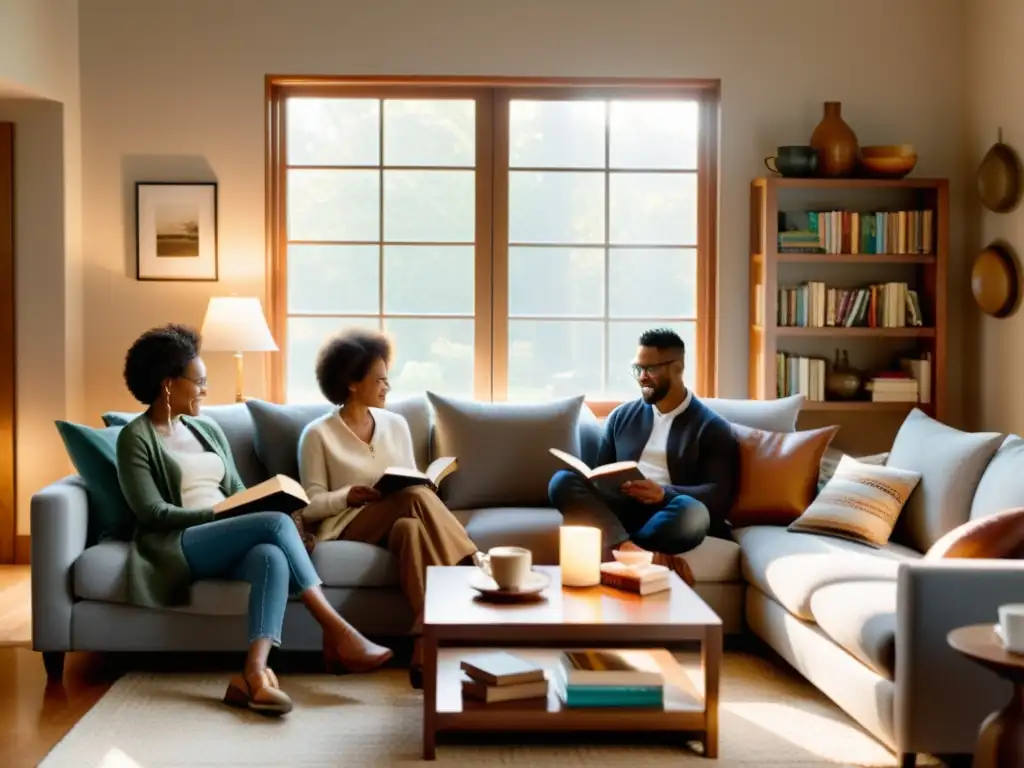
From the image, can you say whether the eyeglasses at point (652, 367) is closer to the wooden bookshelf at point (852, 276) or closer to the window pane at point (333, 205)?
the wooden bookshelf at point (852, 276)

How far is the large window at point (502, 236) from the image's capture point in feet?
19.4

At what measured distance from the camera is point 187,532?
4.08m

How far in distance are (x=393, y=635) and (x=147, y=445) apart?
1.02m

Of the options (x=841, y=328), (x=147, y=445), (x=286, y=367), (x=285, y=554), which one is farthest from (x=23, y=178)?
(x=841, y=328)

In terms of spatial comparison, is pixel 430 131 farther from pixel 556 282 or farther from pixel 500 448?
pixel 500 448

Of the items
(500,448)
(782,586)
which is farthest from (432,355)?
(782,586)

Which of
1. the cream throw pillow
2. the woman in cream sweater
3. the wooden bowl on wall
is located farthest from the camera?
the wooden bowl on wall

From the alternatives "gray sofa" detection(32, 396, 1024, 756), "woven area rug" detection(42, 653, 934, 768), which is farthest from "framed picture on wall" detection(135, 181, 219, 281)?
"woven area rug" detection(42, 653, 934, 768)

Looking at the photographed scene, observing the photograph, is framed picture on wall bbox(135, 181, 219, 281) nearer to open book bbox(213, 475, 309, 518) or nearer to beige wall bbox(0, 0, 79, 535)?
beige wall bbox(0, 0, 79, 535)

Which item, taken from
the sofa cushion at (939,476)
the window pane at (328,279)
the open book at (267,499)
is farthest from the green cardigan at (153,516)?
the sofa cushion at (939,476)

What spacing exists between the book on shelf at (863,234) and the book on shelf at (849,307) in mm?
159

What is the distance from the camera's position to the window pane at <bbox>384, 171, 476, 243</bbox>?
5926 millimetres

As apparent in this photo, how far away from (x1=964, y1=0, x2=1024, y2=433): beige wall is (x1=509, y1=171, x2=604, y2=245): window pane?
1.67 meters

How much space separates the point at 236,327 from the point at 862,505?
2.61m
